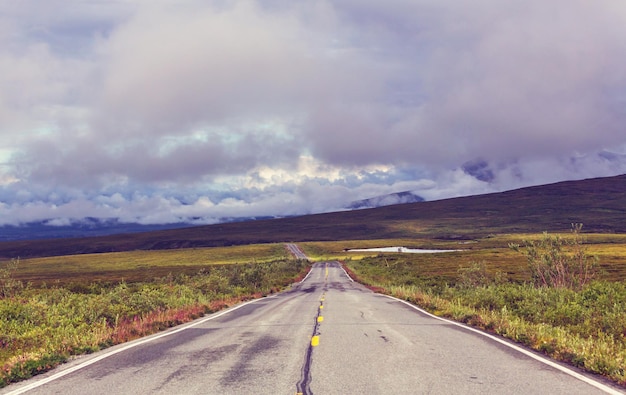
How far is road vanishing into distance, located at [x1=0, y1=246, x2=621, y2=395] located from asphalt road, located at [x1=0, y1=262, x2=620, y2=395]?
2 centimetres

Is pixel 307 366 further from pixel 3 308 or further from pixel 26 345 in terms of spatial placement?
pixel 3 308

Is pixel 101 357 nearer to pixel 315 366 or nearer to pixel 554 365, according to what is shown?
pixel 315 366

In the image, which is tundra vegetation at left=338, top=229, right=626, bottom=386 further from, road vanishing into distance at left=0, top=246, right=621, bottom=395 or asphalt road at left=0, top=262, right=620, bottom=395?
asphalt road at left=0, top=262, right=620, bottom=395

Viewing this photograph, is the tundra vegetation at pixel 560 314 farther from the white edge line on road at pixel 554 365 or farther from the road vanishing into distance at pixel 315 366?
the road vanishing into distance at pixel 315 366

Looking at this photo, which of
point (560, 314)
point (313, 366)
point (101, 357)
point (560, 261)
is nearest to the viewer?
point (313, 366)

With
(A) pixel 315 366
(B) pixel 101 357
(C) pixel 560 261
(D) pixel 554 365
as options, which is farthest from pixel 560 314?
(C) pixel 560 261

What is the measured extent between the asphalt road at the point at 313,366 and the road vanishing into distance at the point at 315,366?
2cm

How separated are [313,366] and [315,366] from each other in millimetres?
37

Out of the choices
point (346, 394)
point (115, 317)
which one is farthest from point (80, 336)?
point (346, 394)

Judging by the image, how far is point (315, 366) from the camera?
29.9 ft

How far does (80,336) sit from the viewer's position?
40.8 ft

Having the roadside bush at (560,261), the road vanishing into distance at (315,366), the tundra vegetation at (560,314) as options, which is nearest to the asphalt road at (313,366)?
the road vanishing into distance at (315,366)

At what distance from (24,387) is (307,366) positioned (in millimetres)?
4761

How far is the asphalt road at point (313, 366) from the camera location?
7629mm
